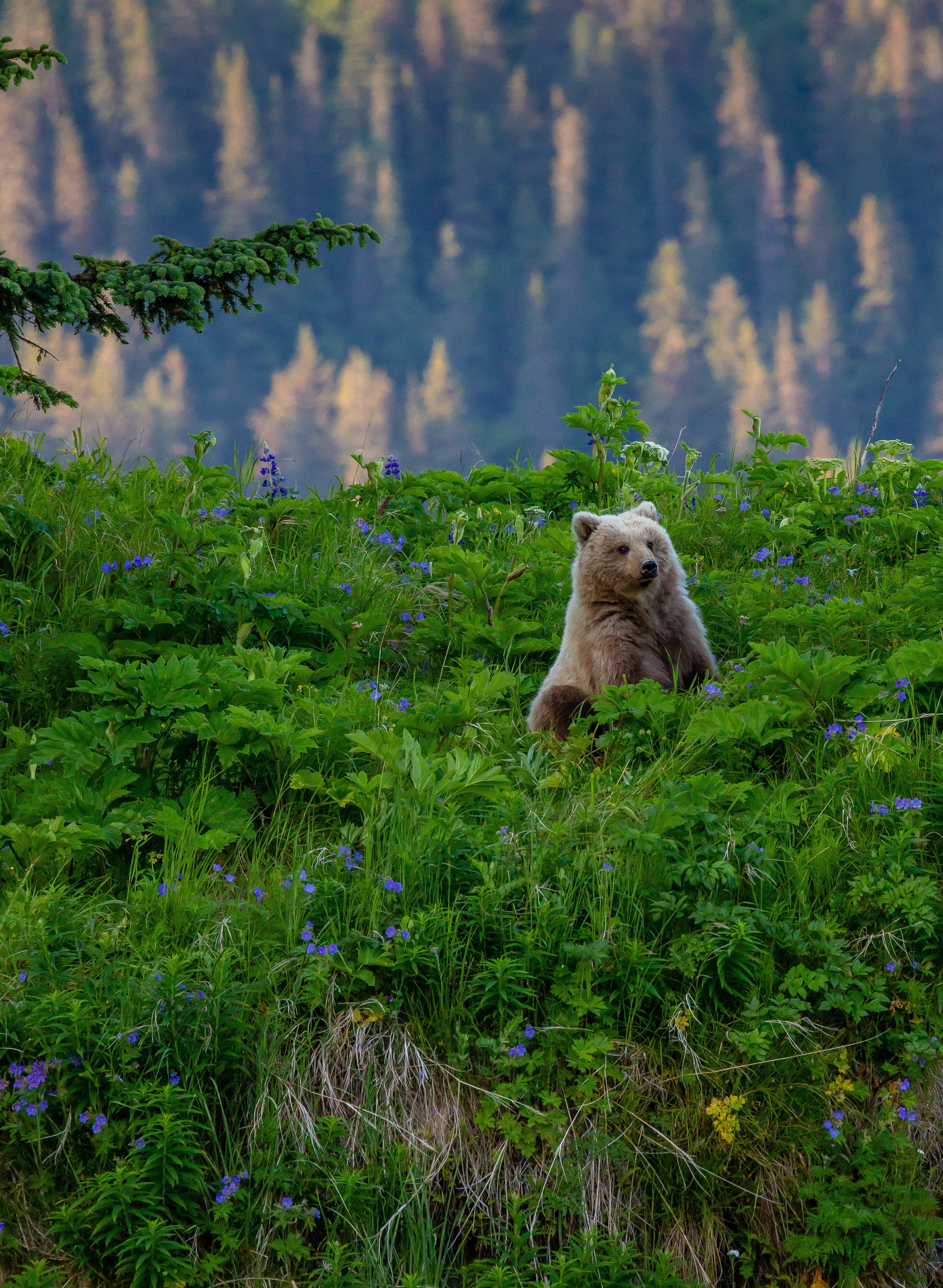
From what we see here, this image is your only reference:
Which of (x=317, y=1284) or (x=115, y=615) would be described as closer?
(x=317, y=1284)

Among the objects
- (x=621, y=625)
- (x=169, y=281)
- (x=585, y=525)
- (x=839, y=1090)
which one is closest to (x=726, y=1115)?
(x=839, y=1090)

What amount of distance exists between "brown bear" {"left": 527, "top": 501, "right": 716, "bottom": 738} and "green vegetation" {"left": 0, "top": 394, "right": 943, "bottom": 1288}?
1.01ft

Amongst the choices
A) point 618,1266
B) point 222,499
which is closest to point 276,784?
point 618,1266

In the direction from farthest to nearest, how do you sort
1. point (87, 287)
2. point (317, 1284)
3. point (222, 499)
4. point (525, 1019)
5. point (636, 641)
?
point (222, 499) < point (87, 287) < point (636, 641) < point (525, 1019) < point (317, 1284)

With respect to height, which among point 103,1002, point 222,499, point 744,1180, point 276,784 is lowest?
→ point 744,1180

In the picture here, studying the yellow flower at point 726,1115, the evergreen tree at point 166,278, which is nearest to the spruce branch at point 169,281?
the evergreen tree at point 166,278

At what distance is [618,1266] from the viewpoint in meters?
3.50

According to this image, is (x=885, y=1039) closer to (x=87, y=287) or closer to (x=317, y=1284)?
(x=317, y=1284)

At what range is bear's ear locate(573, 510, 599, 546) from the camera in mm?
6582

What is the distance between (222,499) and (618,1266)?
6.47m

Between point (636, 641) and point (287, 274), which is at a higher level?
point (287, 274)

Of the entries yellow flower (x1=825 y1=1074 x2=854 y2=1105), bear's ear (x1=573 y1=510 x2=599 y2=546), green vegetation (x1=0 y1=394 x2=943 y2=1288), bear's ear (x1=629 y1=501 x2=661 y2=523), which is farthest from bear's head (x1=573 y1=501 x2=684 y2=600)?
yellow flower (x1=825 y1=1074 x2=854 y2=1105)

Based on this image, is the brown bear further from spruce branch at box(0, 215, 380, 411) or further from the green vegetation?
spruce branch at box(0, 215, 380, 411)

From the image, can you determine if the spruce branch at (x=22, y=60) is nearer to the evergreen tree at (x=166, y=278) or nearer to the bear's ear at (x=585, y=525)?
the evergreen tree at (x=166, y=278)
